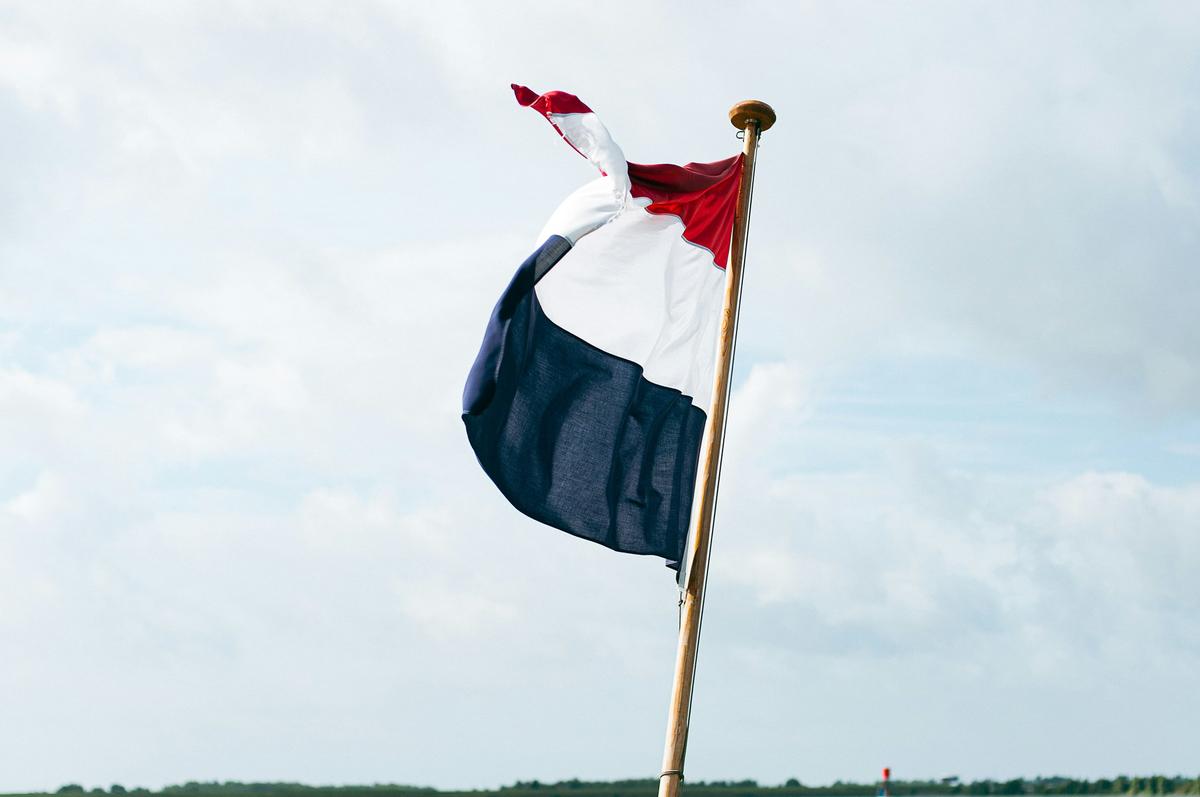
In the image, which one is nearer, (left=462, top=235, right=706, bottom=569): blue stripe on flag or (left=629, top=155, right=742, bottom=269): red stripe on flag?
(left=462, top=235, right=706, bottom=569): blue stripe on flag

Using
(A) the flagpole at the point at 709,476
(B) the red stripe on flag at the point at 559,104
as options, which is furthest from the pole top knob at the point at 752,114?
(B) the red stripe on flag at the point at 559,104

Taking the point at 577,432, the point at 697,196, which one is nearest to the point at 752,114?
the point at 697,196

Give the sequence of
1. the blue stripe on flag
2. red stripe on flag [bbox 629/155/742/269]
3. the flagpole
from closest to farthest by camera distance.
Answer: the flagpole → the blue stripe on flag → red stripe on flag [bbox 629/155/742/269]

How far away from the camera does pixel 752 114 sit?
1103 centimetres

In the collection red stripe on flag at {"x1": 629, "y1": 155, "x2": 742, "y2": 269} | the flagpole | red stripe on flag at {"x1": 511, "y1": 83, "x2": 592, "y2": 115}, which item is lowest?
the flagpole

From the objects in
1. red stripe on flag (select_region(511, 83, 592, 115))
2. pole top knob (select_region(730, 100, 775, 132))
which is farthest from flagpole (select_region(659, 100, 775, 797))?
red stripe on flag (select_region(511, 83, 592, 115))

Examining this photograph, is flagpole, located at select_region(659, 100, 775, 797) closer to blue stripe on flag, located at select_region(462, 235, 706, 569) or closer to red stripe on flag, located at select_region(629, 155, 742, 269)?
red stripe on flag, located at select_region(629, 155, 742, 269)

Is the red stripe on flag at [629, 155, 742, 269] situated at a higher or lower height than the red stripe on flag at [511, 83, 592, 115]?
lower

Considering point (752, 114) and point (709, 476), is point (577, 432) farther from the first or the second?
point (752, 114)

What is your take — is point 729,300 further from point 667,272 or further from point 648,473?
point 648,473

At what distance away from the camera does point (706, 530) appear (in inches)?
391

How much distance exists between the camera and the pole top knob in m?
11.0

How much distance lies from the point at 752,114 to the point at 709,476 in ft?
11.7

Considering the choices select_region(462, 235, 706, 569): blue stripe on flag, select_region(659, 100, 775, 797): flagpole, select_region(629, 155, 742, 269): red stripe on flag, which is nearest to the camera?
Answer: select_region(659, 100, 775, 797): flagpole
